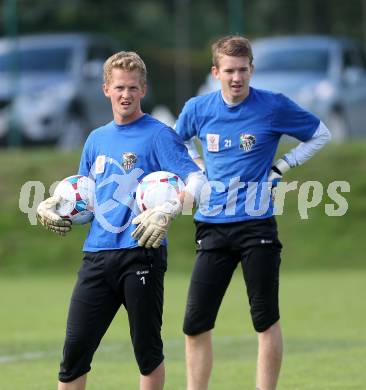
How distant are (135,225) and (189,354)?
1153 millimetres

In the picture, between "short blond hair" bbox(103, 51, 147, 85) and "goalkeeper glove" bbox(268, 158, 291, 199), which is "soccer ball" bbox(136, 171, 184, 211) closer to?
"short blond hair" bbox(103, 51, 147, 85)

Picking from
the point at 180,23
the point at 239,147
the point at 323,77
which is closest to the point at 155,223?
the point at 239,147

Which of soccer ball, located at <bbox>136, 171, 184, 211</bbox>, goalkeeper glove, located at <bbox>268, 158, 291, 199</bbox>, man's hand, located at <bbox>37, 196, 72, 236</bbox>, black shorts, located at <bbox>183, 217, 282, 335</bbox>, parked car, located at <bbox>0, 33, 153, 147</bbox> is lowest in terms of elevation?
parked car, located at <bbox>0, 33, 153, 147</bbox>

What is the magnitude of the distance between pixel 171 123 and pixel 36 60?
2.28 meters

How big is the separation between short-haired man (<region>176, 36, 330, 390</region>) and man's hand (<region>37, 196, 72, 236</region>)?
1.02 meters

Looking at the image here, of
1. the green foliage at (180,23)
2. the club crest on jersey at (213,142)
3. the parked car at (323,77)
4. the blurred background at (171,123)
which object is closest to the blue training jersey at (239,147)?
the club crest on jersey at (213,142)

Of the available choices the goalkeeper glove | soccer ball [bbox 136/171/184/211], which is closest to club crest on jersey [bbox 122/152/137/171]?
soccer ball [bbox 136/171/184/211]

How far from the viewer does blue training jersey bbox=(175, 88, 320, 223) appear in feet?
23.1

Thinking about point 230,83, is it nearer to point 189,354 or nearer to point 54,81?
point 189,354

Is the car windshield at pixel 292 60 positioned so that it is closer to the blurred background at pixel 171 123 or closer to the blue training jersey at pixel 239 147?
the blurred background at pixel 171 123

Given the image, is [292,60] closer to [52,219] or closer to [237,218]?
[237,218]

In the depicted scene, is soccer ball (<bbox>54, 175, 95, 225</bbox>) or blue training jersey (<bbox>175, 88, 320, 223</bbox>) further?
blue training jersey (<bbox>175, 88, 320, 223</bbox>)

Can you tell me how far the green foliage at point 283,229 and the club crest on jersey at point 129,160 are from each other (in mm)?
10602

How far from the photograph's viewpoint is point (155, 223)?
19.8ft
